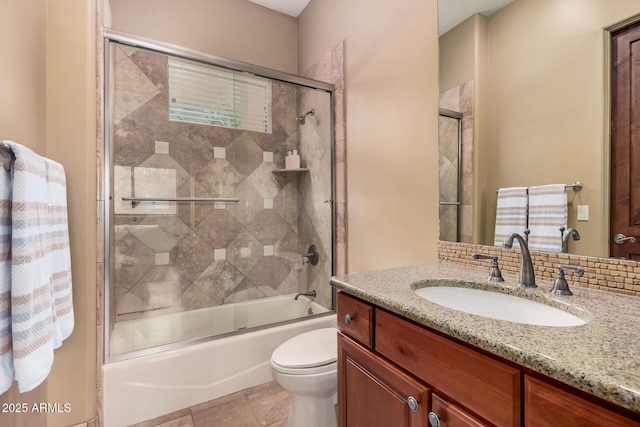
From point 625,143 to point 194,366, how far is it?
2.19 m

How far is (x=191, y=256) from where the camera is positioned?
7.91 ft

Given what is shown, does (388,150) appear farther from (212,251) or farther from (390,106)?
Result: (212,251)

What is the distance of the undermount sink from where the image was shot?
845mm

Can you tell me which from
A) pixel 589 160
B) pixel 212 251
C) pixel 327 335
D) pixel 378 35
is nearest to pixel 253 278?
pixel 212 251

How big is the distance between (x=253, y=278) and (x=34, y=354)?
70.7 inches

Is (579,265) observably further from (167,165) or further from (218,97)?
(167,165)

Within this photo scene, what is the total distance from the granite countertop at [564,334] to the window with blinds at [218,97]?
1896 mm

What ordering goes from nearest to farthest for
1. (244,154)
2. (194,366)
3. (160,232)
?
1. (194,366)
2. (160,232)
3. (244,154)

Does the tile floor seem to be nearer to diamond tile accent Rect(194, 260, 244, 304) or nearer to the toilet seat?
the toilet seat

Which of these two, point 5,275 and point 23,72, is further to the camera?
point 23,72

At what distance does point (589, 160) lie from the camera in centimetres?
95

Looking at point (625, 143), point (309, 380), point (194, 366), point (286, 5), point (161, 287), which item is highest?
point (286, 5)

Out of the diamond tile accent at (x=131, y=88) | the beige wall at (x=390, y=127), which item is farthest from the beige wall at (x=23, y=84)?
the beige wall at (x=390, y=127)

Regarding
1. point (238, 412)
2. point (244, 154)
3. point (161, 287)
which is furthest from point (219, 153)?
point (238, 412)
